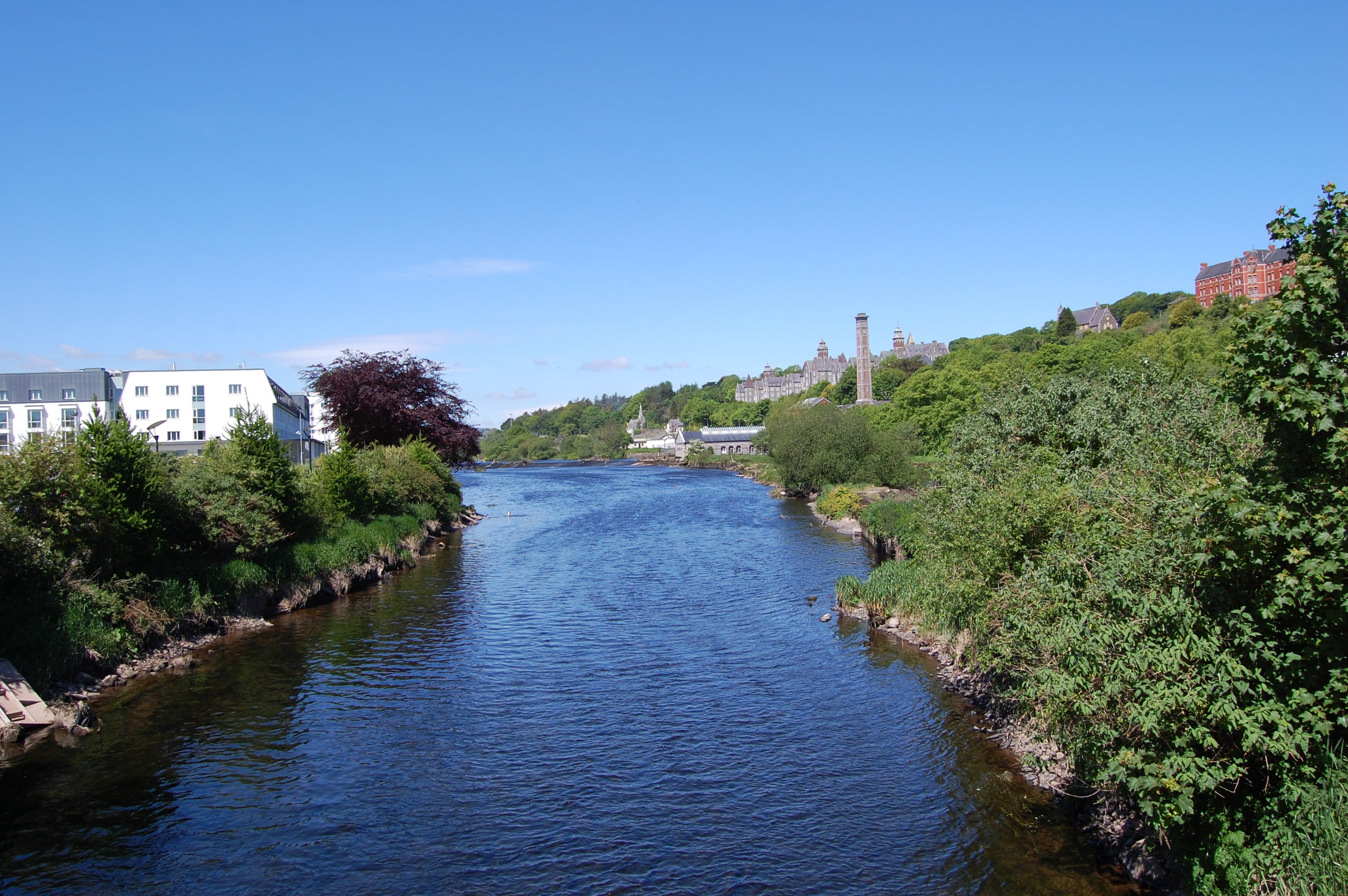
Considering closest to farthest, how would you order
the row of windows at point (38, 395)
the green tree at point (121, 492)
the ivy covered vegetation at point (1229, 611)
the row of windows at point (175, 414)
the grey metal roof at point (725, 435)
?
the ivy covered vegetation at point (1229, 611) → the green tree at point (121, 492) → the row of windows at point (38, 395) → the row of windows at point (175, 414) → the grey metal roof at point (725, 435)

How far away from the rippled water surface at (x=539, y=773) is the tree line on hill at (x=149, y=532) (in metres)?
1.96

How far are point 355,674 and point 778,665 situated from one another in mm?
11835

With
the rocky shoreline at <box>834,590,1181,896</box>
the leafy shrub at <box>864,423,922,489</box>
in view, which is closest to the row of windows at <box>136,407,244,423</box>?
the leafy shrub at <box>864,423,922,489</box>

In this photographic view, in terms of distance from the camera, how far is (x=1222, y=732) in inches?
410

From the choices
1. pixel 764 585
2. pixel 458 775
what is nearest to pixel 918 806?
pixel 458 775

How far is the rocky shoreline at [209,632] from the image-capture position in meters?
19.2

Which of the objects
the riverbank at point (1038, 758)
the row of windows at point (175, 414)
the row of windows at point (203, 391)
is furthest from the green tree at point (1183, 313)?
the row of windows at point (175, 414)

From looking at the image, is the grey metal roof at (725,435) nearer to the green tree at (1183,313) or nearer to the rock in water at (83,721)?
the green tree at (1183,313)

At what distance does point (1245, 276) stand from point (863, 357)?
6285cm

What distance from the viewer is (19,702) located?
18344mm

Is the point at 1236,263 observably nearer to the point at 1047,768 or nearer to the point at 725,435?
the point at 725,435

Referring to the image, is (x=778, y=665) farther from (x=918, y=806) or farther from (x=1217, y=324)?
(x=1217, y=324)

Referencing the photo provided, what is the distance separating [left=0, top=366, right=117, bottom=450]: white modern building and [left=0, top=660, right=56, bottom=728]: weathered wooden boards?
2186 inches

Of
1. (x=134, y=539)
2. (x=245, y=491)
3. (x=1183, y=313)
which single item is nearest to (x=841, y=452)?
(x=245, y=491)
